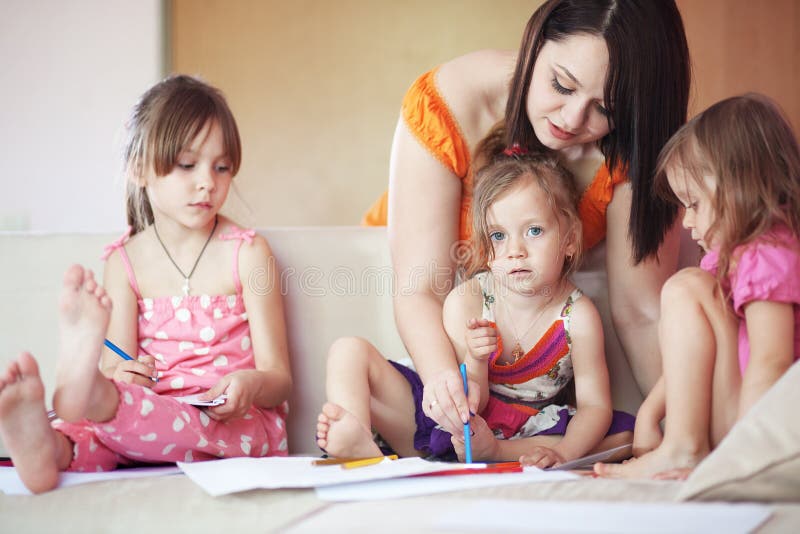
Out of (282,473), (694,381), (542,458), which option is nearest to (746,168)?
(694,381)

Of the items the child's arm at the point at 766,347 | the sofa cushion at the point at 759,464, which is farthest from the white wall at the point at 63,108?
the sofa cushion at the point at 759,464

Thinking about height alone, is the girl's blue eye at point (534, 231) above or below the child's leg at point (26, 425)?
above

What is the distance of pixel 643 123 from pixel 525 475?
0.67 m

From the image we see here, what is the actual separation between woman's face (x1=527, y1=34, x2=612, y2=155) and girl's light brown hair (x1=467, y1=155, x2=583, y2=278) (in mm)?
74

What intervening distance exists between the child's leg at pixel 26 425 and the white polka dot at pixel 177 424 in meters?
0.21

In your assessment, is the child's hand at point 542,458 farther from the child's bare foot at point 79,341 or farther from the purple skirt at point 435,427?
the child's bare foot at point 79,341

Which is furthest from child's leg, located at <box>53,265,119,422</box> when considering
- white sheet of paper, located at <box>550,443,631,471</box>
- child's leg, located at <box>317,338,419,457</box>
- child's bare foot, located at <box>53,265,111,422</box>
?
white sheet of paper, located at <box>550,443,631,471</box>

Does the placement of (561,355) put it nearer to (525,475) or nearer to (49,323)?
(525,475)

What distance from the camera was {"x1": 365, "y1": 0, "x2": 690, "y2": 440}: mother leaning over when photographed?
138cm

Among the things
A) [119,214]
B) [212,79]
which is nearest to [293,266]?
[119,214]

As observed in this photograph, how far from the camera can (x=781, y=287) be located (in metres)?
1.15

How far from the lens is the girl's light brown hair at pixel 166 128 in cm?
159

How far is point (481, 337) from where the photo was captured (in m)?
1.40

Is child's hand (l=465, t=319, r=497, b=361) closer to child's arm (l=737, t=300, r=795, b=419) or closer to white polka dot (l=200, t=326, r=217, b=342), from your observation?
child's arm (l=737, t=300, r=795, b=419)
